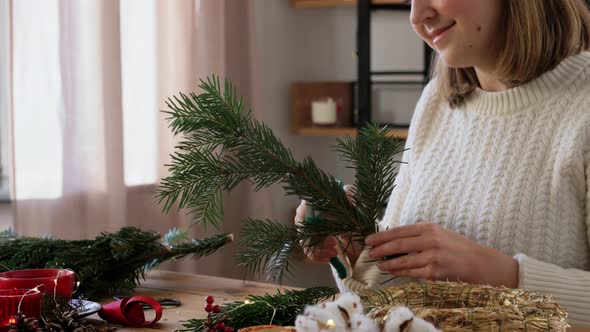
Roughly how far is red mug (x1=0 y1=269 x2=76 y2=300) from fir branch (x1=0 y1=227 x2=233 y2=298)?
6.1 inches

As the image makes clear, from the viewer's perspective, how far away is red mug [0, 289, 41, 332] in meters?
1.03

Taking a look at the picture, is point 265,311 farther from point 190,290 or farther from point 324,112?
point 324,112

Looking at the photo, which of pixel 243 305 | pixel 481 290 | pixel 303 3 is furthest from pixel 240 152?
pixel 303 3

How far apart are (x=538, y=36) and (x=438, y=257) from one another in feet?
1.73

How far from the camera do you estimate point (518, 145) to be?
1507mm

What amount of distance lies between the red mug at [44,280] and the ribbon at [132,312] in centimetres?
7

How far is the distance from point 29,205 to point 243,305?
1.48 meters

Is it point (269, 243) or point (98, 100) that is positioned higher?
point (98, 100)

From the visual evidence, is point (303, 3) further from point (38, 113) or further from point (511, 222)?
point (511, 222)

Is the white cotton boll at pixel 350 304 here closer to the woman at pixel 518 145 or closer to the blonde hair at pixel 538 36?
the woman at pixel 518 145

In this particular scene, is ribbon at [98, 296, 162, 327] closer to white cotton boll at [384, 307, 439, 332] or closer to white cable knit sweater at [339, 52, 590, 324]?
white cable knit sweater at [339, 52, 590, 324]

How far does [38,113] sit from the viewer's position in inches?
90.1

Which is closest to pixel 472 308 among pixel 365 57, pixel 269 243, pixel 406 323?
pixel 406 323

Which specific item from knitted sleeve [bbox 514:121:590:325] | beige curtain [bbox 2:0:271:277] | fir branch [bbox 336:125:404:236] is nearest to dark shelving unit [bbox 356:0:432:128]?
beige curtain [bbox 2:0:271:277]
